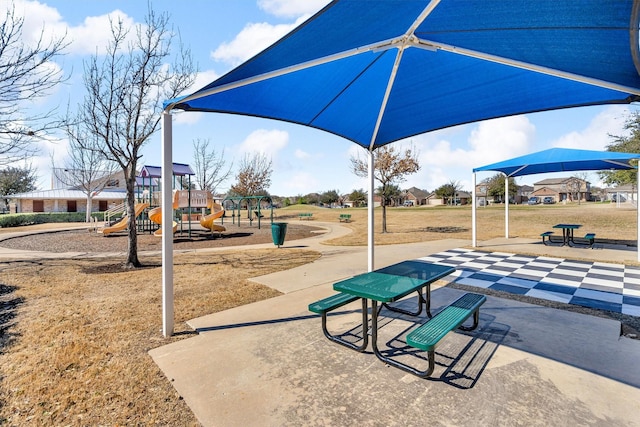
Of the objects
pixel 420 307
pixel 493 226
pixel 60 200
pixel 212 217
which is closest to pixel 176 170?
pixel 212 217

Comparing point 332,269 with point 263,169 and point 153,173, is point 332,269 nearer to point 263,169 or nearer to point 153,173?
point 153,173

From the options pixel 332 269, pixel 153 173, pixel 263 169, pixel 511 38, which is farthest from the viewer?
pixel 263 169

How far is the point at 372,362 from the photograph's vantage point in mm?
2975

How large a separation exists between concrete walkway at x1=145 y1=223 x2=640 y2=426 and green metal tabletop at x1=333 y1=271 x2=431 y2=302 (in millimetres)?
707

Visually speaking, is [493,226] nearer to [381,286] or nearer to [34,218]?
[381,286]

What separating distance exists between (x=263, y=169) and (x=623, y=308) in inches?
1359

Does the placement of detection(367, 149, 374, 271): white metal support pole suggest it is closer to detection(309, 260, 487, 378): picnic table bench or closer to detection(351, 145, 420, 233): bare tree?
detection(309, 260, 487, 378): picnic table bench

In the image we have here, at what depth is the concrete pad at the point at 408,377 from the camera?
224 cm

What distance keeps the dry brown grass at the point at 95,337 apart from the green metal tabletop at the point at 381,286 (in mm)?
1685

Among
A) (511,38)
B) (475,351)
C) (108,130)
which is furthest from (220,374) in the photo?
(108,130)

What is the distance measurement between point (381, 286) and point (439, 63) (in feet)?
8.67

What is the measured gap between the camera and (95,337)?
358 centimetres

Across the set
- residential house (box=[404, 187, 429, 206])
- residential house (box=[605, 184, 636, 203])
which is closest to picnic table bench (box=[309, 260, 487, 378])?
residential house (box=[605, 184, 636, 203])

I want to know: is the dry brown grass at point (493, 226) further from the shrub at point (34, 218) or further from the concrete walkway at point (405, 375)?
the shrub at point (34, 218)
